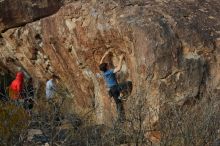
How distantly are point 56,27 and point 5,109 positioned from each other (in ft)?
13.7

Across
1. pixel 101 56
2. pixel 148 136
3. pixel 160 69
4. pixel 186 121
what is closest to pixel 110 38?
pixel 101 56

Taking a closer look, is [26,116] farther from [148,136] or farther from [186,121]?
[186,121]

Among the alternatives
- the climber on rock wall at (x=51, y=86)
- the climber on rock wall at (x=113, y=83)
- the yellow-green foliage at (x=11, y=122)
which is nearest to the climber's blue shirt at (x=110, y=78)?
the climber on rock wall at (x=113, y=83)

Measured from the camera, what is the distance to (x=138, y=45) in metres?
10.2

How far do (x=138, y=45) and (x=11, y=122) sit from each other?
2845mm

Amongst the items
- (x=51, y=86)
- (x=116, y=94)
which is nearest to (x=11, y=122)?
(x=116, y=94)

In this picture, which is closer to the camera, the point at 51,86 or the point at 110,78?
the point at 110,78

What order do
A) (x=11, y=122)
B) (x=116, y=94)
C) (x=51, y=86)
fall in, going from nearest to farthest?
(x=11, y=122) → (x=116, y=94) → (x=51, y=86)

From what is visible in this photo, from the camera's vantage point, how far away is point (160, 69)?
9.96 meters

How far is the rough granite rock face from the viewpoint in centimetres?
998

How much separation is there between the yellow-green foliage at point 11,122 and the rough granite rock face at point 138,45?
1.76 meters

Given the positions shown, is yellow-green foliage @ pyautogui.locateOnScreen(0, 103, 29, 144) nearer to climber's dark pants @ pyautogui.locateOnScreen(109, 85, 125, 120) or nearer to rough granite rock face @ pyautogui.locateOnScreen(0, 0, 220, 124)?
rough granite rock face @ pyautogui.locateOnScreen(0, 0, 220, 124)

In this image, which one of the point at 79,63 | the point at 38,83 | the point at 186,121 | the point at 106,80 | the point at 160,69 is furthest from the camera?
the point at 38,83

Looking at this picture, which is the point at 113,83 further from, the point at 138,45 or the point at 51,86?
the point at 51,86
